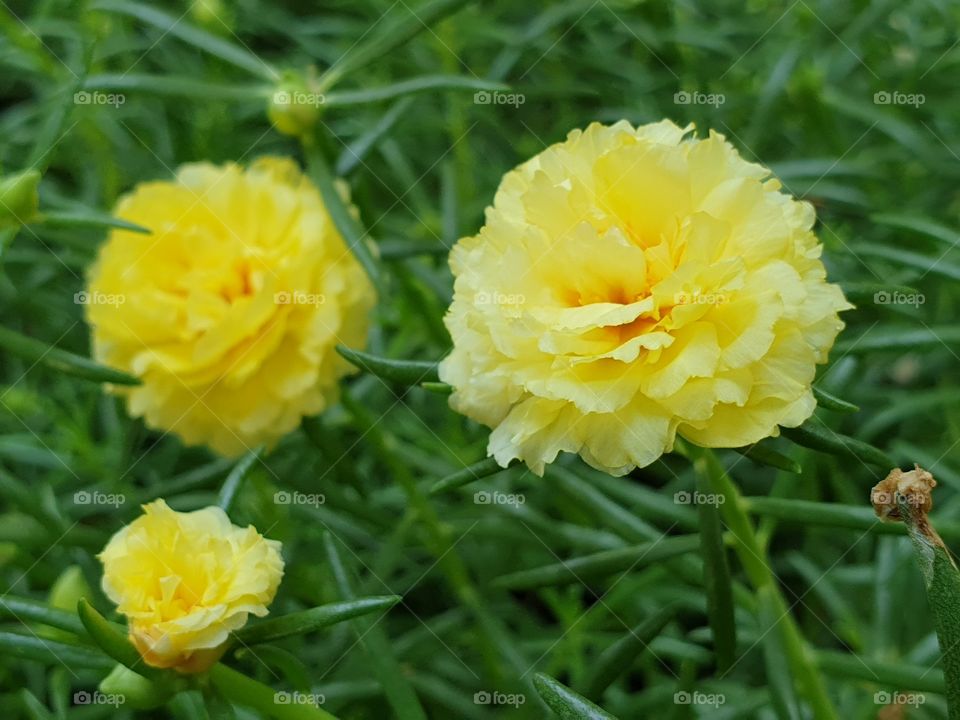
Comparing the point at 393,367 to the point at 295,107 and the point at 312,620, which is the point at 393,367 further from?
the point at 295,107

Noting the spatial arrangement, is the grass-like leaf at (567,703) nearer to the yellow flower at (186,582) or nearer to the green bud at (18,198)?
the yellow flower at (186,582)

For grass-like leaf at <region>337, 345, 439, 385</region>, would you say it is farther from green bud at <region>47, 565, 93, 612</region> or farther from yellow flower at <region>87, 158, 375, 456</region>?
green bud at <region>47, 565, 93, 612</region>

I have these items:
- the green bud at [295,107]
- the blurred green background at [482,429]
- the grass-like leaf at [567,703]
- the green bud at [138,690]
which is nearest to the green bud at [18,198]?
the blurred green background at [482,429]

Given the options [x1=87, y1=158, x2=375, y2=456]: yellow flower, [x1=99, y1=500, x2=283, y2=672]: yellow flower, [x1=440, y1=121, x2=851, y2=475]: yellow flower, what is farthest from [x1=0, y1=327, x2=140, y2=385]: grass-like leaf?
[x1=440, y1=121, x2=851, y2=475]: yellow flower

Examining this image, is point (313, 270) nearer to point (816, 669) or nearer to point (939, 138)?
point (816, 669)

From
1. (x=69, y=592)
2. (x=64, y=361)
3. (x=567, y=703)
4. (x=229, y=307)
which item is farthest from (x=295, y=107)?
(x=567, y=703)

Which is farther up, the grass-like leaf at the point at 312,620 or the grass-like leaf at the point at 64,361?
the grass-like leaf at the point at 64,361
